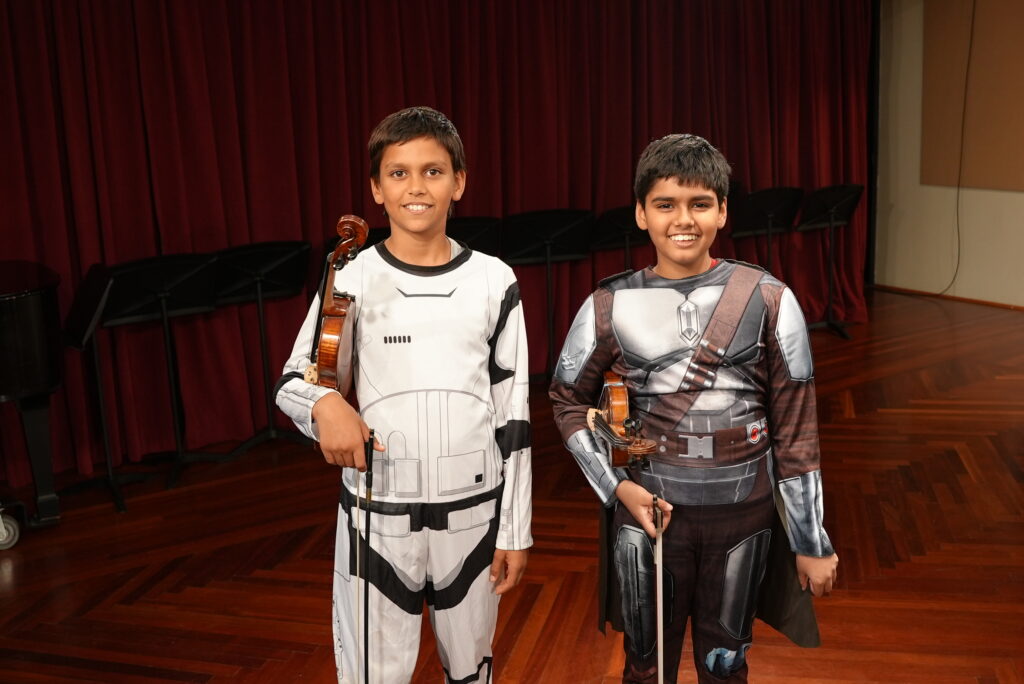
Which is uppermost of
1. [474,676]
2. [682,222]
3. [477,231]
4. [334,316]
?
[682,222]

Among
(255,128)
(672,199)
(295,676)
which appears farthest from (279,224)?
(672,199)

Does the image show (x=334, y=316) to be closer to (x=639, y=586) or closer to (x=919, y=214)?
(x=639, y=586)

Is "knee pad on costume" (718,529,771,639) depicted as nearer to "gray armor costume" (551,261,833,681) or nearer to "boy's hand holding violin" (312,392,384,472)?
"gray armor costume" (551,261,833,681)

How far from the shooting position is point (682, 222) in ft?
6.87

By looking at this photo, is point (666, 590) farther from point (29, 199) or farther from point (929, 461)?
point (29, 199)

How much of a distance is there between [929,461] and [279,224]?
3378 mm

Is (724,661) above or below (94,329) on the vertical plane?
below

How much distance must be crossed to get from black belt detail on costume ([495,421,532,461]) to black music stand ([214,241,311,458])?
3.08 m

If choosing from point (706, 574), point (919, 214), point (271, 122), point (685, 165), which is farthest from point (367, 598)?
point (919, 214)

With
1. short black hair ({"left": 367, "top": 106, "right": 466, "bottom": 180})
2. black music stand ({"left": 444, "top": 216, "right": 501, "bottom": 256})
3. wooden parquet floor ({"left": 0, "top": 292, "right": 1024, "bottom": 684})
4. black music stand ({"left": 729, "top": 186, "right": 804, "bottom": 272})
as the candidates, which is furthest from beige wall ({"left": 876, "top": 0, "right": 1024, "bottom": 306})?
short black hair ({"left": 367, "top": 106, "right": 466, "bottom": 180})

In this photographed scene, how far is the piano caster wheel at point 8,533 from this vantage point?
4.15 metres

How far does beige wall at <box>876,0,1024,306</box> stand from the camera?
807 cm

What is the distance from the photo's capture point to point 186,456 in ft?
16.8

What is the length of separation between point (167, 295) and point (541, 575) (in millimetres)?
2182
